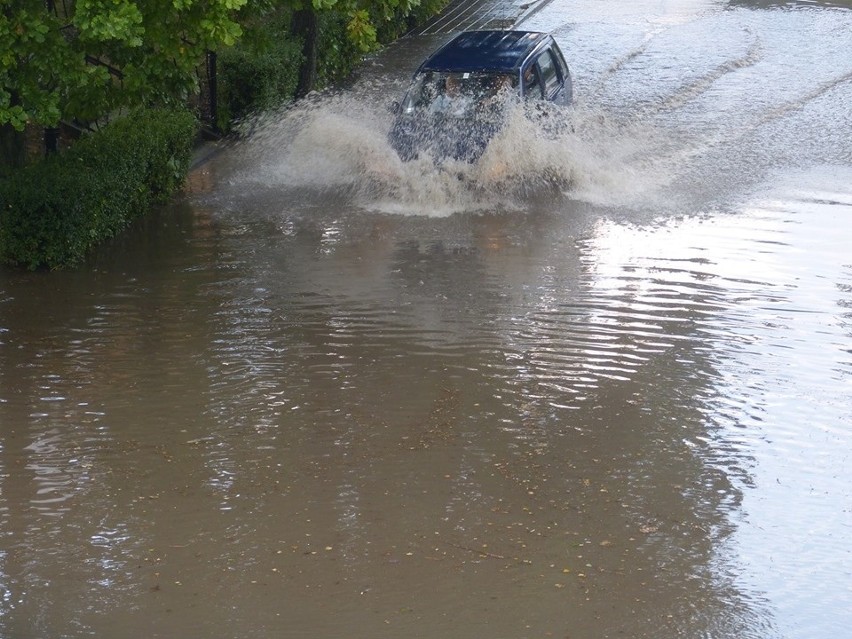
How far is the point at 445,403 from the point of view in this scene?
8195 millimetres

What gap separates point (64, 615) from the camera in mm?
5715

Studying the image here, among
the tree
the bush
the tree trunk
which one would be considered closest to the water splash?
the bush

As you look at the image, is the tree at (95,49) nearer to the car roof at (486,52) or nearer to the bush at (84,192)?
the bush at (84,192)

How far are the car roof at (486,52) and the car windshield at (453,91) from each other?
0.13 metres

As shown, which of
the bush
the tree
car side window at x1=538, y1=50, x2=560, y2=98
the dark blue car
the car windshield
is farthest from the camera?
car side window at x1=538, y1=50, x2=560, y2=98

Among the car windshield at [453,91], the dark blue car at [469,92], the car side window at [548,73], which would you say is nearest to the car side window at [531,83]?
the dark blue car at [469,92]

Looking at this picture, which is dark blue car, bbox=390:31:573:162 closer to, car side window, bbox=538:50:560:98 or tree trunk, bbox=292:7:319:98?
car side window, bbox=538:50:560:98

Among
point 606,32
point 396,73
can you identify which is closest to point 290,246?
point 396,73

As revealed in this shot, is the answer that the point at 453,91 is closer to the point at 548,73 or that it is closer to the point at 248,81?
the point at 548,73

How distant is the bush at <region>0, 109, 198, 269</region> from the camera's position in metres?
10.6

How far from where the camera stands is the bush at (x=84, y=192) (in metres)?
10.6

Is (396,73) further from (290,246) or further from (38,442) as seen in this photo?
(38,442)

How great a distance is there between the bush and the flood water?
280mm

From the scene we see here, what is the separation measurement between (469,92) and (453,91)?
0.20 metres
